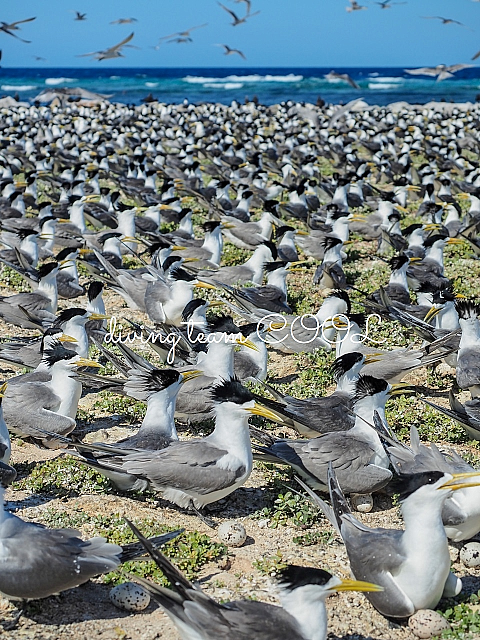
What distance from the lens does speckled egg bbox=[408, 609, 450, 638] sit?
4.12 meters

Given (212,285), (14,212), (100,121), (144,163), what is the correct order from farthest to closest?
(100,121) → (144,163) → (14,212) → (212,285)

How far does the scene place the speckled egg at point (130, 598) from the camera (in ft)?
13.9

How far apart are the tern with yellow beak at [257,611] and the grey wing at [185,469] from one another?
1450mm

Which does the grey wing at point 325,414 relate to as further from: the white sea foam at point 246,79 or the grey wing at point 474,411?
the white sea foam at point 246,79

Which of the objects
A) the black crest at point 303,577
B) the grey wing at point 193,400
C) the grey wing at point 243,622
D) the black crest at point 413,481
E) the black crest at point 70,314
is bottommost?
the grey wing at point 193,400

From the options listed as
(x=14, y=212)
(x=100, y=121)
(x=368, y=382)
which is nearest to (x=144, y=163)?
(x=14, y=212)

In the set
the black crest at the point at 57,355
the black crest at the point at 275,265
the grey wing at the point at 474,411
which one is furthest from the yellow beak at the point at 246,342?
the black crest at the point at 275,265

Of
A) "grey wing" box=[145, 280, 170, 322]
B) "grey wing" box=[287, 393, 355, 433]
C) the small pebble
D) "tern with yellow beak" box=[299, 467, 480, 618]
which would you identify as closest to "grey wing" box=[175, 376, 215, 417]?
"grey wing" box=[287, 393, 355, 433]

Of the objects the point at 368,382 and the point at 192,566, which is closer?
the point at 192,566

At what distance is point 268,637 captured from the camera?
356cm

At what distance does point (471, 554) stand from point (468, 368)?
2771 mm

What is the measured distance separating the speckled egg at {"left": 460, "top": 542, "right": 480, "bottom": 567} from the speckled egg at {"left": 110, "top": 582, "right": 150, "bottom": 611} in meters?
2.00

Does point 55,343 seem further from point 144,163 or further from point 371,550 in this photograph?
point 144,163

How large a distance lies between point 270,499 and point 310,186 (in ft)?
42.1
